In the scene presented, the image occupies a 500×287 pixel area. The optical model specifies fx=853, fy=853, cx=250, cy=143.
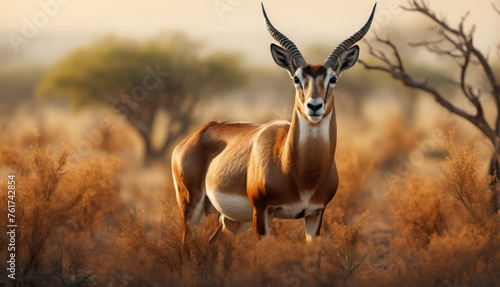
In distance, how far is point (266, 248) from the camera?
298 inches

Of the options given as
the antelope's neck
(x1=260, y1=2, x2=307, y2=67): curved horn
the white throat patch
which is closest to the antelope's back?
the antelope's neck

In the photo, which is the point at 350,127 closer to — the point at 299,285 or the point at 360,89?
the point at 360,89

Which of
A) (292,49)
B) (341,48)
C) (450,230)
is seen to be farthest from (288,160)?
(450,230)

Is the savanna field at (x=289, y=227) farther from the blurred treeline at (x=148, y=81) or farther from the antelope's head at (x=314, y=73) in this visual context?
the blurred treeline at (x=148, y=81)

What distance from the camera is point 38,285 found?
27.7 feet

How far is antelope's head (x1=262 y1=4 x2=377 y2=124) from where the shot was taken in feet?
25.0

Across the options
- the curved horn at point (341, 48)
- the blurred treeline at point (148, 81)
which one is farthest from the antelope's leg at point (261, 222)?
the blurred treeline at point (148, 81)

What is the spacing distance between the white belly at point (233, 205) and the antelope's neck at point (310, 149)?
824 mm

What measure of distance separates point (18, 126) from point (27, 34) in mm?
19094

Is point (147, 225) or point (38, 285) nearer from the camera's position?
point (38, 285)

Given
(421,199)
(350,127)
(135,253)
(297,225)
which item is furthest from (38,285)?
(350,127)

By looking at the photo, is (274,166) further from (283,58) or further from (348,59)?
(348,59)

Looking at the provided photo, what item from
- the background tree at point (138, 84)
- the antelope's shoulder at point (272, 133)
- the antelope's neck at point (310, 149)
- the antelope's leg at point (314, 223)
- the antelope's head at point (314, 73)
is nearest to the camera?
the antelope's head at point (314, 73)

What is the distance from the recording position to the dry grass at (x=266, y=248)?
7566 mm
